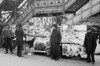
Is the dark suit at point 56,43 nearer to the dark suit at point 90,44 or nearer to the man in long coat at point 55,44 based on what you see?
the man in long coat at point 55,44

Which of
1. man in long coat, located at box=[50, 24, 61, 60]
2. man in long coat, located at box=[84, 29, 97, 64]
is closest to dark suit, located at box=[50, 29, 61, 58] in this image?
man in long coat, located at box=[50, 24, 61, 60]

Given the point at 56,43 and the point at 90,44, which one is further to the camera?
the point at 56,43

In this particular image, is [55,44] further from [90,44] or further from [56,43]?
[90,44]

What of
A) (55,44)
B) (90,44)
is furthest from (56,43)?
(90,44)

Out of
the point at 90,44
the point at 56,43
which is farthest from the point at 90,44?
the point at 56,43

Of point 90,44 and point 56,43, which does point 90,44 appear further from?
point 56,43

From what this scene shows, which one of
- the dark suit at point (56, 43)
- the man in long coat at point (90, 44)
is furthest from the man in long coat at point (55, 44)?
the man in long coat at point (90, 44)

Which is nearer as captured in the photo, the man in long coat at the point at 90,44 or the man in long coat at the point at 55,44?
the man in long coat at the point at 90,44

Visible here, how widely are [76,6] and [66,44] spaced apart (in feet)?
13.7

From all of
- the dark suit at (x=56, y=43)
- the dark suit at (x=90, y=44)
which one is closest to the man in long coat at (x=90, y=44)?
the dark suit at (x=90, y=44)

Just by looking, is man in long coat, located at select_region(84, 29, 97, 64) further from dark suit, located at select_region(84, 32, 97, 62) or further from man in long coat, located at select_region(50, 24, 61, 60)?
man in long coat, located at select_region(50, 24, 61, 60)

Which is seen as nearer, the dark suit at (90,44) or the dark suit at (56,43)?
the dark suit at (90,44)

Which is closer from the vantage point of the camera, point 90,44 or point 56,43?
point 90,44

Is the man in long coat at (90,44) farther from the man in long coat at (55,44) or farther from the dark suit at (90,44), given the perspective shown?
the man in long coat at (55,44)
